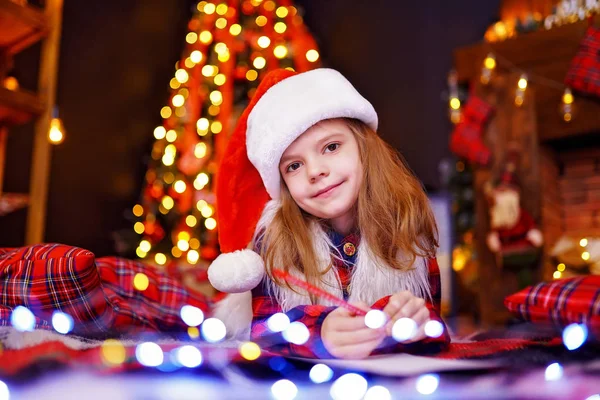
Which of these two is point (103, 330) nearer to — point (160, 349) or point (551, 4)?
point (160, 349)

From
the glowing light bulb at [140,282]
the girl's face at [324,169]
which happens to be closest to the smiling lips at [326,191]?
the girl's face at [324,169]

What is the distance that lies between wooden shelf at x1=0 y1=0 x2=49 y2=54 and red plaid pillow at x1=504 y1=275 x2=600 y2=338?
1835 millimetres

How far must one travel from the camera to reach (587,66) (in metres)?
2.64

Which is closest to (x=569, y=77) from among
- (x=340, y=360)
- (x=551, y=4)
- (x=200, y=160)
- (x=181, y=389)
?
(x=551, y=4)

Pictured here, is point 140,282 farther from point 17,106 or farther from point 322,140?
point 17,106

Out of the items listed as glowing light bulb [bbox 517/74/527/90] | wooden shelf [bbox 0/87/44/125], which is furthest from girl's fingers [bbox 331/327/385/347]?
glowing light bulb [bbox 517/74/527/90]

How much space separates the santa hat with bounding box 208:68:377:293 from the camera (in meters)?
0.93

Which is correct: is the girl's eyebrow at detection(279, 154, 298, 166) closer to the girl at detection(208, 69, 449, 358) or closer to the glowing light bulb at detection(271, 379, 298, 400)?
the girl at detection(208, 69, 449, 358)

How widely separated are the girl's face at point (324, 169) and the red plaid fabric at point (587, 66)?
2.16 m

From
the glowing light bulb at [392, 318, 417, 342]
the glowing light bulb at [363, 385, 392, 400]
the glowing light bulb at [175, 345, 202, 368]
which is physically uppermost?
the glowing light bulb at [392, 318, 417, 342]

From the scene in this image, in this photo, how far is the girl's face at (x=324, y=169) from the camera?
996 millimetres

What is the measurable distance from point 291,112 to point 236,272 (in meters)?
0.34


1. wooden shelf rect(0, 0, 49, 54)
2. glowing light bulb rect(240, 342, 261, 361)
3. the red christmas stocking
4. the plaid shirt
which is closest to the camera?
glowing light bulb rect(240, 342, 261, 361)

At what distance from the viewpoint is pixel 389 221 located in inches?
40.4
